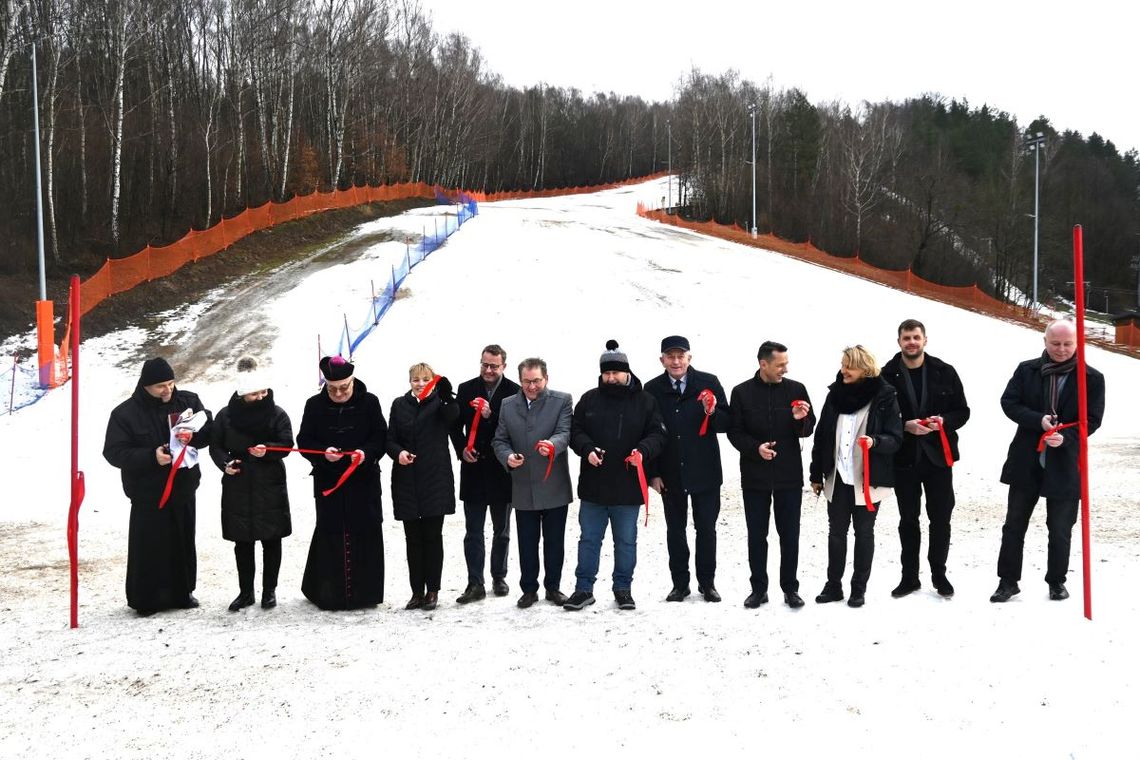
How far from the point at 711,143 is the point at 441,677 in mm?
71983

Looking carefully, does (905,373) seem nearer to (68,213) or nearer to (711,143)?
(68,213)

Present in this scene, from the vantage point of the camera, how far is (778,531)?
21.2 feet

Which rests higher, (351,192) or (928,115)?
(928,115)

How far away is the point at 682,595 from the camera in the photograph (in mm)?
6688

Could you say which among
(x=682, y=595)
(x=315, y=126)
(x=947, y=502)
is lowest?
(x=682, y=595)

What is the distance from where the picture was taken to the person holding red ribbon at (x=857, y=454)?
6.16 meters

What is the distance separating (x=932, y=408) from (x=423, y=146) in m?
57.1

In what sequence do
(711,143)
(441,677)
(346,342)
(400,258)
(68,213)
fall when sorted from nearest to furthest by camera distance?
(441,677) → (346,342) → (400,258) → (68,213) → (711,143)

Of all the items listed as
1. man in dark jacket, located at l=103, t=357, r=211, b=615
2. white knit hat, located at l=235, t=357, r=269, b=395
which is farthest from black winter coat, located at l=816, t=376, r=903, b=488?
man in dark jacket, located at l=103, t=357, r=211, b=615

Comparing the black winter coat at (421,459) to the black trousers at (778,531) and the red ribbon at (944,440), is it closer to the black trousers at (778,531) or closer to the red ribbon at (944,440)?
the black trousers at (778,531)

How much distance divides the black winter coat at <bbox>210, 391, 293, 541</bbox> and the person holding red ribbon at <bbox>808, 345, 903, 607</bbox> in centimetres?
400

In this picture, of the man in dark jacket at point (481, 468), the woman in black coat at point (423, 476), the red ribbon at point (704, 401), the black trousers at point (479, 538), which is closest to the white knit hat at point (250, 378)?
Result: the woman in black coat at point (423, 476)

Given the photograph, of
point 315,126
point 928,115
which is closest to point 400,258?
point 315,126

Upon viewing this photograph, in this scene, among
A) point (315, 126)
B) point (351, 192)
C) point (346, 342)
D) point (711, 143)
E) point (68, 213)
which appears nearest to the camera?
point (346, 342)
